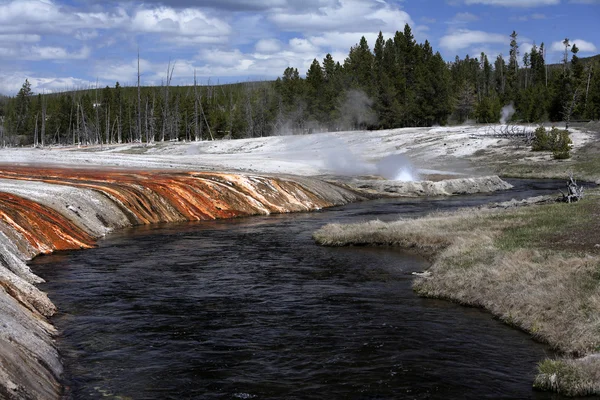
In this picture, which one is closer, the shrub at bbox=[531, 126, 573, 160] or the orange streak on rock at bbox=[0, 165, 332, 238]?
the orange streak on rock at bbox=[0, 165, 332, 238]

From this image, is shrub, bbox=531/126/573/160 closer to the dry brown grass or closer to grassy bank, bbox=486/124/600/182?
grassy bank, bbox=486/124/600/182

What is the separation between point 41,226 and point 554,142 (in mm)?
58435

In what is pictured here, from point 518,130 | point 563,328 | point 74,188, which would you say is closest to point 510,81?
point 518,130

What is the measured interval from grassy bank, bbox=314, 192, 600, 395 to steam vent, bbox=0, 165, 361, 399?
26.7 feet

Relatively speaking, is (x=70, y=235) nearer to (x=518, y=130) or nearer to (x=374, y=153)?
(x=374, y=153)

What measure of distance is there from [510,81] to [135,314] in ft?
459

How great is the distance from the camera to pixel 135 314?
14.3 m

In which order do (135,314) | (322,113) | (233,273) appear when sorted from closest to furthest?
(135,314), (233,273), (322,113)

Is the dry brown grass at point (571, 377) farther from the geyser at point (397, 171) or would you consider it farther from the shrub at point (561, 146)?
the shrub at point (561, 146)

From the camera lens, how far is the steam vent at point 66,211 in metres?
10.1

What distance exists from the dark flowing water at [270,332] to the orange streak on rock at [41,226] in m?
1.54

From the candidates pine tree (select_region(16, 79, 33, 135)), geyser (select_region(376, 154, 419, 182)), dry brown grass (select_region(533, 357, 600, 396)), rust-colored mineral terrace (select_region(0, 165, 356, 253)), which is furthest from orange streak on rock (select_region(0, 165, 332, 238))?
pine tree (select_region(16, 79, 33, 135))

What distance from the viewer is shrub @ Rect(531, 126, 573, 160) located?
64562 millimetres

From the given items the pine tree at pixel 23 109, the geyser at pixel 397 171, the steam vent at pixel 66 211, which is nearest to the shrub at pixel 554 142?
the geyser at pixel 397 171
